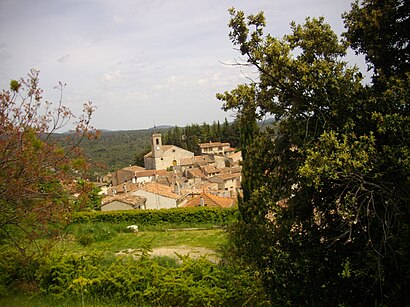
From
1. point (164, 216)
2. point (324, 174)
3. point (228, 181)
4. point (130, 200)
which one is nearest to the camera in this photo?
point (324, 174)

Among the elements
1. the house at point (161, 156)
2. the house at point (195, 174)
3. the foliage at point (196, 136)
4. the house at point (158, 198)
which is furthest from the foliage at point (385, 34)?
the foliage at point (196, 136)

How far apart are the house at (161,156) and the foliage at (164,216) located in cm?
4162

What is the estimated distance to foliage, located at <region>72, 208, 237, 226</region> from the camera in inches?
964

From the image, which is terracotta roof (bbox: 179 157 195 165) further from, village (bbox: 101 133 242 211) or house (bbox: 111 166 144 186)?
house (bbox: 111 166 144 186)

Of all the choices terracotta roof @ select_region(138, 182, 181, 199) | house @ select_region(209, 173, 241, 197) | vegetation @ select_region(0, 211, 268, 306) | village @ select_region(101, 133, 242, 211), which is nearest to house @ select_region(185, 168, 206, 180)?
village @ select_region(101, 133, 242, 211)

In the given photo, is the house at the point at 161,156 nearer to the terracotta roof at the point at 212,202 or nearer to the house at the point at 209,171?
the house at the point at 209,171

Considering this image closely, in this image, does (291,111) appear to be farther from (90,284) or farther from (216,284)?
(90,284)

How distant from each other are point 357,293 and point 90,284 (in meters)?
6.01

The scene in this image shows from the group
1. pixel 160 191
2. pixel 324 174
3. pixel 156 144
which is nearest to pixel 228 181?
pixel 160 191

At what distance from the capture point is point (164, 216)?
24859mm

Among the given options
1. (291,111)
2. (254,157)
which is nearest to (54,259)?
(254,157)

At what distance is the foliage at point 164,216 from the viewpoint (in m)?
24.5

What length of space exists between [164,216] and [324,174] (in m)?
21.5

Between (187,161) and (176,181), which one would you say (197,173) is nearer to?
(176,181)
